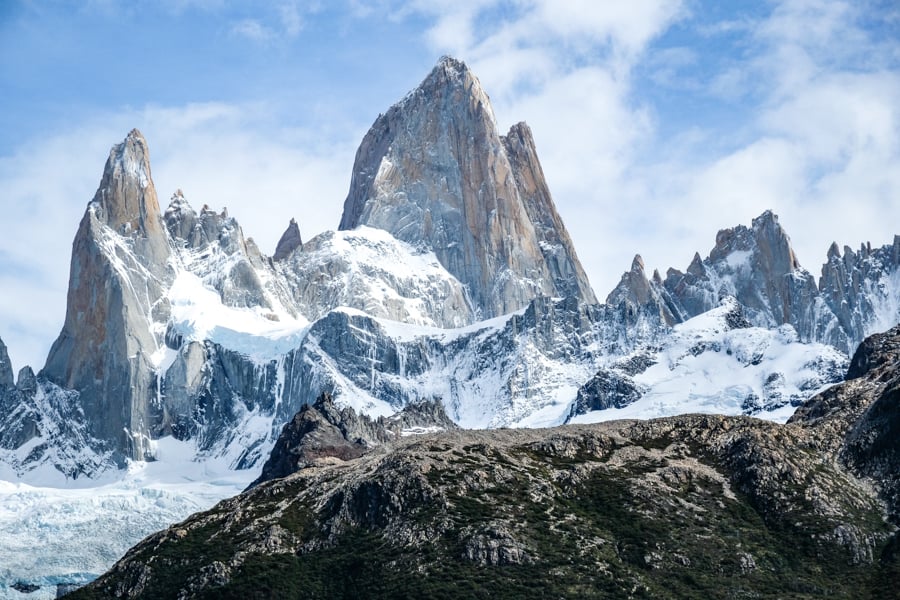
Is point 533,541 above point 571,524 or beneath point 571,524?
beneath

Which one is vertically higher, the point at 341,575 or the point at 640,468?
the point at 640,468

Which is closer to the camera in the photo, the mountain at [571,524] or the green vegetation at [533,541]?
the green vegetation at [533,541]

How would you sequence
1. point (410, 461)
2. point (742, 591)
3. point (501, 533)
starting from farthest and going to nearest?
1. point (410, 461)
2. point (501, 533)
3. point (742, 591)

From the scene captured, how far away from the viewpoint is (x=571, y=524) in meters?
176

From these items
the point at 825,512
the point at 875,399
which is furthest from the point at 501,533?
the point at 875,399

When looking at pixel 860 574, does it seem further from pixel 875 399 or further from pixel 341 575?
pixel 341 575

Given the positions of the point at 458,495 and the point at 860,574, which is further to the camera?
the point at 458,495

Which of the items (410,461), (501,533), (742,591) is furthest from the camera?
(410,461)

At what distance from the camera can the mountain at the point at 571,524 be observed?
165500mm

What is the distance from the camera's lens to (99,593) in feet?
573

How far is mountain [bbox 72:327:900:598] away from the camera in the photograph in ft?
543

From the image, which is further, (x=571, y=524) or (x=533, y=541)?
(x=571, y=524)

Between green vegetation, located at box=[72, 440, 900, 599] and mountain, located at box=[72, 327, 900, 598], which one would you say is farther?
mountain, located at box=[72, 327, 900, 598]

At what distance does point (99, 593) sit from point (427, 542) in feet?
119
